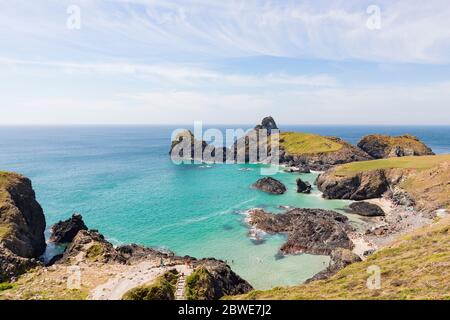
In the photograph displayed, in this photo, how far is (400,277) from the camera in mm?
30797

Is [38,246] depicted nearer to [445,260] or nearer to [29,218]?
[29,218]

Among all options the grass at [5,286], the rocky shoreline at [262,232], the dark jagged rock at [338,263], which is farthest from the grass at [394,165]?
the grass at [5,286]

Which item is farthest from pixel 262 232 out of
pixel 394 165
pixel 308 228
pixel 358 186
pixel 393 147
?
pixel 393 147

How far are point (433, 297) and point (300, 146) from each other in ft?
463

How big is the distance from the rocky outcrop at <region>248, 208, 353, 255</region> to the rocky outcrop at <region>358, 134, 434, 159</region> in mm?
85985

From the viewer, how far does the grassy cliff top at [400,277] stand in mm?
26391

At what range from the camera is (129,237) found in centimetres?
6444

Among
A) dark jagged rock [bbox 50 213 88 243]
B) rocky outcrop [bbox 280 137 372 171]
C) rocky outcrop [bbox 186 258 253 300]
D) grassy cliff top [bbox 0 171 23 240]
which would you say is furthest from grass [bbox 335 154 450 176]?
grassy cliff top [bbox 0 171 23 240]

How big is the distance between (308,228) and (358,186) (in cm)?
3799

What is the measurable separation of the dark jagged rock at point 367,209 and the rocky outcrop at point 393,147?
7510 cm

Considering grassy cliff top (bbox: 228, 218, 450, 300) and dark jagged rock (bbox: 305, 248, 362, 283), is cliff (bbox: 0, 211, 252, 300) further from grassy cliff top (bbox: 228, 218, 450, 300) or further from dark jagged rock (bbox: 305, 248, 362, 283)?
dark jagged rock (bbox: 305, 248, 362, 283)

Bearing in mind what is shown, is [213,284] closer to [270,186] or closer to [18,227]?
[18,227]

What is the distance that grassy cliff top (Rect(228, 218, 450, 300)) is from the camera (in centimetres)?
2639
